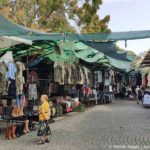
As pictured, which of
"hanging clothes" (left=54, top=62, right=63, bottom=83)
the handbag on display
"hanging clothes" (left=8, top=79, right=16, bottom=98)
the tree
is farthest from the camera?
the tree

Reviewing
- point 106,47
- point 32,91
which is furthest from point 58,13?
point 32,91

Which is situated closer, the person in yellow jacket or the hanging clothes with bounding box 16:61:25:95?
the person in yellow jacket

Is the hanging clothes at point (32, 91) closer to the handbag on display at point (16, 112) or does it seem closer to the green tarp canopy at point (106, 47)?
the handbag on display at point (16, 112)

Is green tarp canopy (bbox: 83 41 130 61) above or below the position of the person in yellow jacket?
above

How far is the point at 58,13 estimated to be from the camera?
3238 cm

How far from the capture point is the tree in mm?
30188

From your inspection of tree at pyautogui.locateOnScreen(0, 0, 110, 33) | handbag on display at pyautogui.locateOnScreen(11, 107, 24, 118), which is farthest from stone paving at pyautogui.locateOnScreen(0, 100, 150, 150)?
tree at pyautogui.locateOnScreen(0, 0, 110, 33)

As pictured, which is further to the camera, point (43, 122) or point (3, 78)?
point (3, 78)

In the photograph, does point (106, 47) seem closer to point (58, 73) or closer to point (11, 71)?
point (58, 73)

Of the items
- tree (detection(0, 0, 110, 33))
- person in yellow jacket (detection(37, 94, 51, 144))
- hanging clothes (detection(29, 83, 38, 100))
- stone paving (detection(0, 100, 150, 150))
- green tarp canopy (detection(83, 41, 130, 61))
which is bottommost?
stone paving (detection(0, 100, 150, 150))

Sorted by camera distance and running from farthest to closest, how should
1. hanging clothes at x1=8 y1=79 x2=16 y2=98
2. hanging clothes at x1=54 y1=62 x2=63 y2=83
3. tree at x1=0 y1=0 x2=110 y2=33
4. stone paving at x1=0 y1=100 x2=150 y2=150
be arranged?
tree at x1=0 y1=0 x2=110 y2=33 < hanging clothes at x1=54 y1=62 x2=63 y2=83 < hanging clothes at x1=8 y1=79 x2=16 y2=98 < stone paving at x1=0 y1=100 x2=150 y2=150

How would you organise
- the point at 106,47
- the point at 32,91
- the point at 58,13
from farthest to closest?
the point at 58,13
the point at 106,47
the point at 32,91

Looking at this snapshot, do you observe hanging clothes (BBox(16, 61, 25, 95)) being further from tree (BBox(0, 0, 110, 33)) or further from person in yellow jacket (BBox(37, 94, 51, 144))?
tree (BBox(0, 0, 110, 33))

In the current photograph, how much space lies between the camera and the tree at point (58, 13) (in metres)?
30.2
